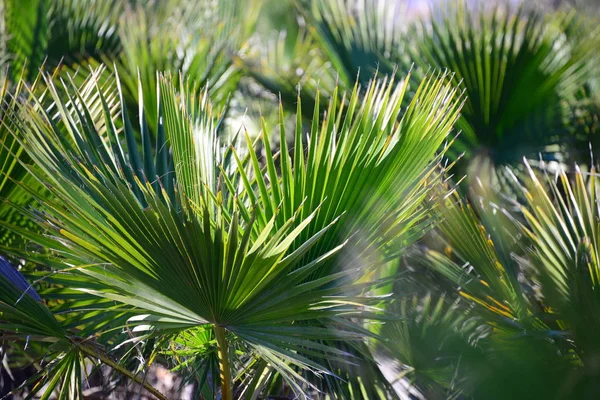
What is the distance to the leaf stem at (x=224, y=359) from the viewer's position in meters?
1.91

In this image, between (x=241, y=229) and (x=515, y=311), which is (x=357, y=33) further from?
(x=515, y=311)

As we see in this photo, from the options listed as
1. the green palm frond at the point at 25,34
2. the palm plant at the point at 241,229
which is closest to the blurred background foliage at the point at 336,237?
the palm plant at the point at 241,229

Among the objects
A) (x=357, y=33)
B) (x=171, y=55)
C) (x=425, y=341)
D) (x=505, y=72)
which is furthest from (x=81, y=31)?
(x=425, y=341)

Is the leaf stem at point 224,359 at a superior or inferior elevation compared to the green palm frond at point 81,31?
inferior

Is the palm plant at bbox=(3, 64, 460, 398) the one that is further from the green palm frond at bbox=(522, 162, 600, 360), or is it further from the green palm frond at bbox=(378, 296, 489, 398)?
the green palm frond at bbox=(522, 162, 600, 360)

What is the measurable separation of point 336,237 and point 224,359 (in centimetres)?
52

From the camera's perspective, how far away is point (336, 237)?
2.03 m

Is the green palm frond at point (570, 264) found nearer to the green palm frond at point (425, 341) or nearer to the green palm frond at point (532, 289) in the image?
the green palm frond at point (532, 289)

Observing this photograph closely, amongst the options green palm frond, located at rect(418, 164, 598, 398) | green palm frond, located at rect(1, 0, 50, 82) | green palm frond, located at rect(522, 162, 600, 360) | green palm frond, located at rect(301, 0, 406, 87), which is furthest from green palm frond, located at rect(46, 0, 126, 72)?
green palm frond, located at rect(522, 162, 600, 360)

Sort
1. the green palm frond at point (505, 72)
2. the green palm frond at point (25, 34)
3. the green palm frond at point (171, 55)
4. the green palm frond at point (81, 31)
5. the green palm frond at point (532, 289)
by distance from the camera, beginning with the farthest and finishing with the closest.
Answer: the green palm frond at point (81, 31) < the green palm frond at point (25, 34) < the green palm frond at point (171, 55) < the green palm frond at point (505, 72) < the green palm frond at point (532, 289)

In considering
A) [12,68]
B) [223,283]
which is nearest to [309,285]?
[223,283]

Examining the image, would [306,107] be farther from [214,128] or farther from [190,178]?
[190,178]

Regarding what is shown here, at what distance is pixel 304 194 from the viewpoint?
199 cm

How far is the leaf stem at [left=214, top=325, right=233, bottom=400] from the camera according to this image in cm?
191
